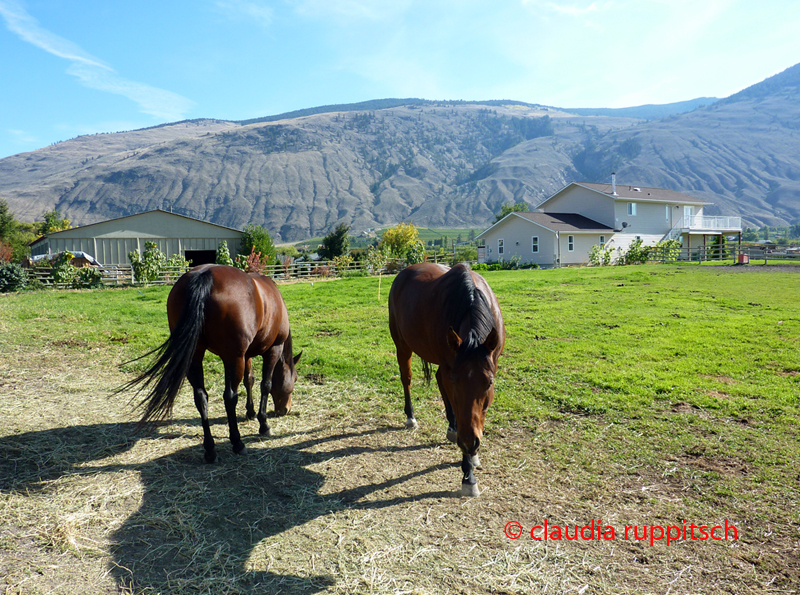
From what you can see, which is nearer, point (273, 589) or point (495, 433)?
point (273, 589)

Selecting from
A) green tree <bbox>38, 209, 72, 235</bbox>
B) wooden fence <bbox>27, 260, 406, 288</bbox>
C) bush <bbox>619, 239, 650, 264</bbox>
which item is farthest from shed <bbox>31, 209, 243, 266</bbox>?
green tree <bbox>38, 209, 72, 235</bbox>

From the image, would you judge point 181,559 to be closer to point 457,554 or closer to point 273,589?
point 273,589

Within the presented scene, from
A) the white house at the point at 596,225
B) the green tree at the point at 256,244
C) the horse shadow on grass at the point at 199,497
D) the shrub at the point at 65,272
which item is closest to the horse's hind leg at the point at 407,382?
the horse shadow on grass at the point at 199,497

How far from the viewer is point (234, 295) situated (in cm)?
445

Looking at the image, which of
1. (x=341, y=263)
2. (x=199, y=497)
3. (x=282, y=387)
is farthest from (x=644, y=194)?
(x=199, y=497)

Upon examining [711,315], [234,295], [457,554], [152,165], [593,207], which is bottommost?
[457,554]

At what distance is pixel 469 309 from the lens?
12.5 feet

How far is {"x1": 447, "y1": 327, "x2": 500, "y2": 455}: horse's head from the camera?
322 cm

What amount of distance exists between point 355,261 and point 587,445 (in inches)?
1177

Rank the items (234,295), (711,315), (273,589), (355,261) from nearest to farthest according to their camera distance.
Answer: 1. (273,589)
2. (234,295)
3. (711,315)
4. (355,261)

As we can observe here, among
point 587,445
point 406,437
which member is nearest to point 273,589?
point 406,437

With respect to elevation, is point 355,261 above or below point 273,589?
above

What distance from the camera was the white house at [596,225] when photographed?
35594 mm

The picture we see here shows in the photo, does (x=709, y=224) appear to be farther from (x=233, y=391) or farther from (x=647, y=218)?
(x=233, y=391)
